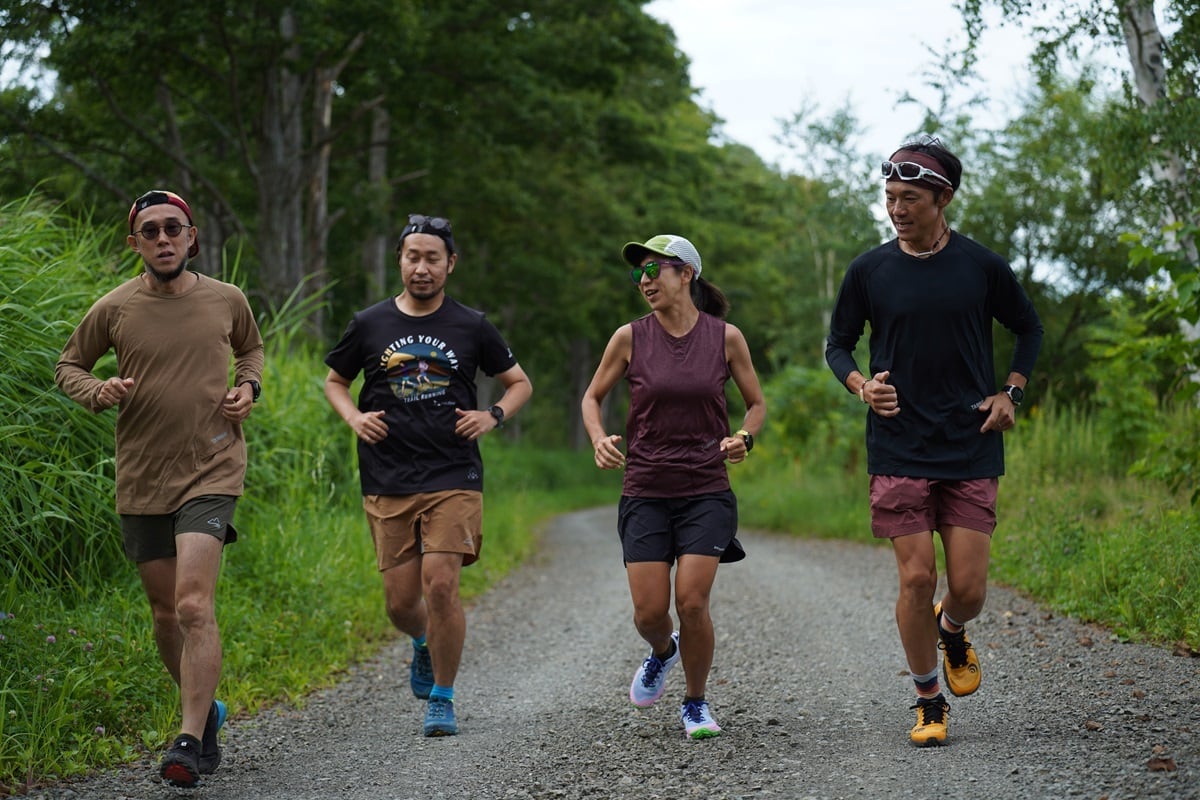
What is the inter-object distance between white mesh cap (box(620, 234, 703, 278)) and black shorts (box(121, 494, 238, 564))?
6.89 ft

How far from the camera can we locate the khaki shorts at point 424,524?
6270mm

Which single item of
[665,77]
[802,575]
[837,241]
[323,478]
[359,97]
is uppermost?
[665,77]

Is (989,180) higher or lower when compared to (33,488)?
higher

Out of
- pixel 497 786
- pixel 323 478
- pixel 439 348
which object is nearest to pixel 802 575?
pixel 323 478

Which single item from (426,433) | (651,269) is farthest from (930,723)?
(426,433)

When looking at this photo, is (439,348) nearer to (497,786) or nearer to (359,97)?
(497,786)

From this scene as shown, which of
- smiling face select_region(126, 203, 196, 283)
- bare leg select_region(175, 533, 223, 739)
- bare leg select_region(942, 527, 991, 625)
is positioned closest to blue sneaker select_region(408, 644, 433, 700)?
bare leg select_region(175, 533, 223, 739)

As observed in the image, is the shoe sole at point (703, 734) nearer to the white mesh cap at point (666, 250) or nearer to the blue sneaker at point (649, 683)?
the blue sneaker at point (649, 683)

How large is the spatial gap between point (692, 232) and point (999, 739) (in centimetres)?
3519

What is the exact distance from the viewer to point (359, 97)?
944 inches

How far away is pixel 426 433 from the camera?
6285 millimetres

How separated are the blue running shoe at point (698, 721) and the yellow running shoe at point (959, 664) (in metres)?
1.06

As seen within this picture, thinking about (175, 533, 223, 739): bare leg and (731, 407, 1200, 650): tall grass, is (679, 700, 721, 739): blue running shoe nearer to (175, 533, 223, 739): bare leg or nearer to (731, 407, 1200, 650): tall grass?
(175, 533, 223, 739): bare leg

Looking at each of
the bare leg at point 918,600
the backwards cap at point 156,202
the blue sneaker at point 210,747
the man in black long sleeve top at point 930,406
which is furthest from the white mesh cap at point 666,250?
the blue sneaker at point 210,747
